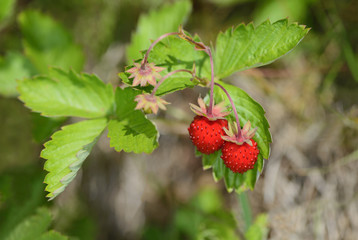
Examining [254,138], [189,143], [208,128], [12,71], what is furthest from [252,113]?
[12,71]

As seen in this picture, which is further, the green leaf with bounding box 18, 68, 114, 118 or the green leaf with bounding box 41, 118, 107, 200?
the green leaf with bounding box 18, 68, 114, 118

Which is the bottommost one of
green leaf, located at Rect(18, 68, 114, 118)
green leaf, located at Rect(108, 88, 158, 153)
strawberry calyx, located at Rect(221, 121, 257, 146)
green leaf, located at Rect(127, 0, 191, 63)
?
strawberry calyx, located at Rect(221, 121, 257, 146)

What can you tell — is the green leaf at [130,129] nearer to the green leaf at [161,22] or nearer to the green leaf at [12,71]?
the green leaf at [161,22]

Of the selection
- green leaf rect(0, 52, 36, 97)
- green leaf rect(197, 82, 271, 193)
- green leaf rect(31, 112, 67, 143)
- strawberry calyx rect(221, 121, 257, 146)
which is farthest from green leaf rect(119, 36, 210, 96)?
green leaf rect(0, 52, 36, 97)

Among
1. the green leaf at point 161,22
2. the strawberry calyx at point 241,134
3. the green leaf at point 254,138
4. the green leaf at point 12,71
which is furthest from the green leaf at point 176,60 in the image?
the green leaf at point 12,71

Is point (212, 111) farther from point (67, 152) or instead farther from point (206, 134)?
point (67, 152)

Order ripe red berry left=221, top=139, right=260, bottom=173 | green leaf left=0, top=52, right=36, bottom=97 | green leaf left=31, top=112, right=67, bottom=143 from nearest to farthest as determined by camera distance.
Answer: ripe red berry left=221, top=139, right=260, bottom=173
green leaf left=31, top=112, right=67, bottom=143
green leaf left=0, top=52, right=36, bottom=97

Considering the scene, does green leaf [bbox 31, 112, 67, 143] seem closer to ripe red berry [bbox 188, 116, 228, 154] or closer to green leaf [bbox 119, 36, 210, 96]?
green leaf [bbox 119, 36, 210, 96]

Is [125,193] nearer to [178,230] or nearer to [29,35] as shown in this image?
[178,230]
